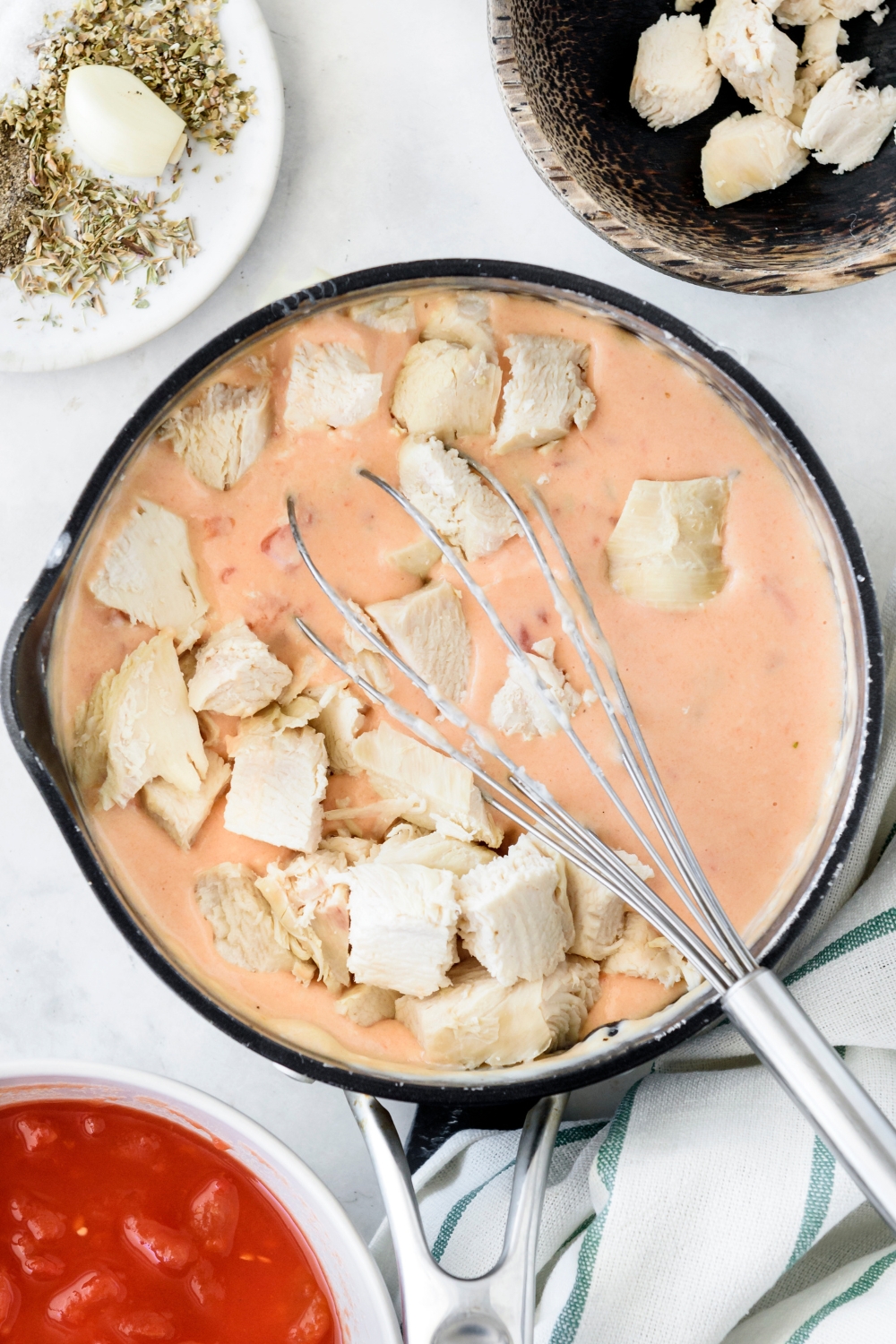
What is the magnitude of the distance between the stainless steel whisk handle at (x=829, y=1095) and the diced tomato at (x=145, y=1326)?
0.55m

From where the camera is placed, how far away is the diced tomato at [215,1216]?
868 mm

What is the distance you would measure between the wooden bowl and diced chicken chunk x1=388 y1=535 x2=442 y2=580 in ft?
0.96

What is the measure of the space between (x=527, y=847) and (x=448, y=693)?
135 mm

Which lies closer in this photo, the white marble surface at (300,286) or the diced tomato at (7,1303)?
the diced tomato at (7,1303)

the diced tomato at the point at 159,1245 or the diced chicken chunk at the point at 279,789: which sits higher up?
the diced chicken chunk at the point at 279,789

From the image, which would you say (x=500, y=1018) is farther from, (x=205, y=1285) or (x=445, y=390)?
(x=445, y=390)

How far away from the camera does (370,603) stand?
851mm

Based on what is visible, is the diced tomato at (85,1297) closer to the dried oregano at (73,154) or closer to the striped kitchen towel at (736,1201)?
the striped kitchen towel at (736,1201)

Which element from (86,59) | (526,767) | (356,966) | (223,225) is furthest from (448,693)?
(86,59)

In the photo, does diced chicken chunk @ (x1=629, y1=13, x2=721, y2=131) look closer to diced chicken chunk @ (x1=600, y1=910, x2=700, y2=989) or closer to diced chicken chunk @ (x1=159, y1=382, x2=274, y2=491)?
diced chicken chunk @ (x1=159, y1=382, x2=274, y2=491)

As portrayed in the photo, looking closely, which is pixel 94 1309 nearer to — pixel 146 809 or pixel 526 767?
pixel 146 809

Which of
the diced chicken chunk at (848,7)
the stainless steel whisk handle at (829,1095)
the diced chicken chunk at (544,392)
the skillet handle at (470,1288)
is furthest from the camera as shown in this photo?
the diced chicken chunk at (848,7)

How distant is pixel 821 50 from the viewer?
3.03 feet

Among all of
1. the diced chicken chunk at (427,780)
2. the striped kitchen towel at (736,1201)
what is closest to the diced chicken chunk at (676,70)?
the striped kitchen towel at (736,1201)
